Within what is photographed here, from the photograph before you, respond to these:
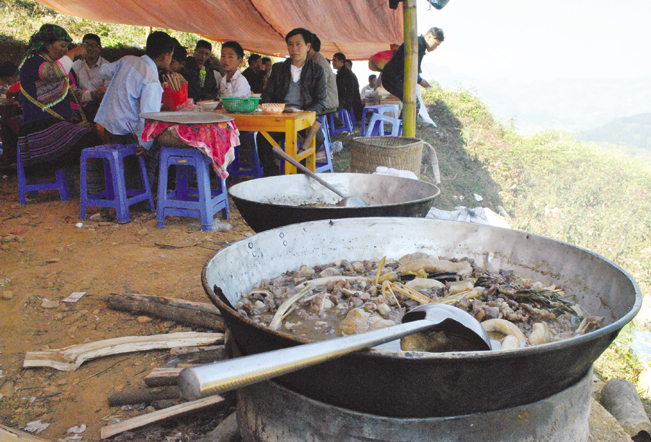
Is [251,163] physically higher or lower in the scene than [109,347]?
higher

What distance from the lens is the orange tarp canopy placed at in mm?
7898

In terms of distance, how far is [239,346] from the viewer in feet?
4.60

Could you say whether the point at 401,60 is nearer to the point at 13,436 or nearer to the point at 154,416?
the point at 154,416

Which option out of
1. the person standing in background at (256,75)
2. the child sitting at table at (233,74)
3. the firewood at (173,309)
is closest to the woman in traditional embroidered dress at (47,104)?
the child sitting at table at (233,74)

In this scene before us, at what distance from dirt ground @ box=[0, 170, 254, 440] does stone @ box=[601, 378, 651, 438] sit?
235 centimetres

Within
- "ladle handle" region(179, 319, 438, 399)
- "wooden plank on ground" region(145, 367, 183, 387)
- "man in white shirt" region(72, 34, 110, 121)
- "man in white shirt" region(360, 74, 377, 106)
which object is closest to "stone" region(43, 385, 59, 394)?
"wooden plank on ground" region(145, 367, 183, 387)

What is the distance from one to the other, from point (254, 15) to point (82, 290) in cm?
738

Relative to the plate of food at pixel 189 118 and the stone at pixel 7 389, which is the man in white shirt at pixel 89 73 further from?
the stone at pixel 7 389

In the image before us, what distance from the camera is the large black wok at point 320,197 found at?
91.6 inches

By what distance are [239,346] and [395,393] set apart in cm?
56

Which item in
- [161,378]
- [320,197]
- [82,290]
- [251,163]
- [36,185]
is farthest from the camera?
[251,163]

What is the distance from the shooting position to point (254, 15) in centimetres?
889

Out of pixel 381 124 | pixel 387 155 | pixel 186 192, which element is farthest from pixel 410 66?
pixel 186 192

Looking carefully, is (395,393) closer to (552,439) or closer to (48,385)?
(552,439)
